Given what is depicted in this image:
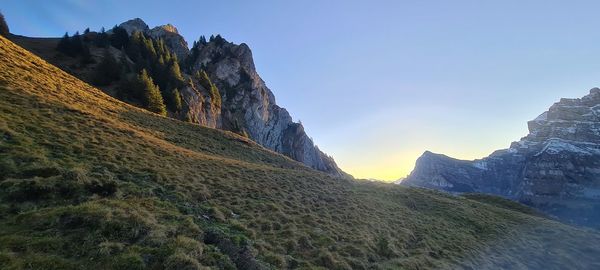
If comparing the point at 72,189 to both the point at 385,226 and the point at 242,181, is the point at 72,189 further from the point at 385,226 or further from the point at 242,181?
the point at 385,226

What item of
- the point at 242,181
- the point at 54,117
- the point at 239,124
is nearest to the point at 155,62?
the point at 239,124

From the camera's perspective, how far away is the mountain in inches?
3112

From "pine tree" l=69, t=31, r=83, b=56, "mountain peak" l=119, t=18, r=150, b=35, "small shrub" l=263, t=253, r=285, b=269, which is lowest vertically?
"small shrub" l=263, t=253, r=285, b=269

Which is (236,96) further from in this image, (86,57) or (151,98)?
(151,98)

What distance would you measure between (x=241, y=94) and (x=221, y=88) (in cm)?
813

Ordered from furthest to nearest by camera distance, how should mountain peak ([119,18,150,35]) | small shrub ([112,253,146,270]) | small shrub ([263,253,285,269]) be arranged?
mountain peak ([119,18,150,35]), small shrub ([263,253,285,269]), small shrub ([112,253,146,270])

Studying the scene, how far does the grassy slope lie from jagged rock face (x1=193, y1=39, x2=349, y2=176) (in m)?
64.1

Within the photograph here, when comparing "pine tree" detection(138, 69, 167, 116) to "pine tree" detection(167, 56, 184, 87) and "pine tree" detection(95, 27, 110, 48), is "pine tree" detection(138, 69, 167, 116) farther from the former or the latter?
"pine tree" detection(95, 27, 110, 48)

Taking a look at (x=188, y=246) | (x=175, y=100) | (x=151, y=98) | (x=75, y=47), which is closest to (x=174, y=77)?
(x=175, y=100)

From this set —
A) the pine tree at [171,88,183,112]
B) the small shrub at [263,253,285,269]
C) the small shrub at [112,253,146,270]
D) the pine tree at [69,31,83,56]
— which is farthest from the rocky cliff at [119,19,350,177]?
the small shrub at [112,253,146,270]

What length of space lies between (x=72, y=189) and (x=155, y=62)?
77943 millimetres

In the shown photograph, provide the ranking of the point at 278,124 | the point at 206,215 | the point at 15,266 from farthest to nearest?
the point at 278,124 → the point at 206,215 → the point at 15,266

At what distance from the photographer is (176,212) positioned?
64.8 ft

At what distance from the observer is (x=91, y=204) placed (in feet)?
54.3
